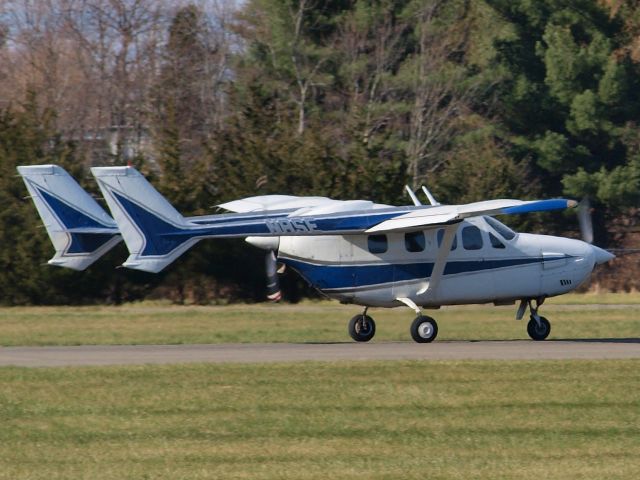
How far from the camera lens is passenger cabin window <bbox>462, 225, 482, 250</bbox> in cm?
2178

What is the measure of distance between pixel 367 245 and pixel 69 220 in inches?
206

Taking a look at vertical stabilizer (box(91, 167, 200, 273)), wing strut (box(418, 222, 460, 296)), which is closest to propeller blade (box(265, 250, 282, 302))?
vertical stabilizer (box(91, 167, 200, 273))

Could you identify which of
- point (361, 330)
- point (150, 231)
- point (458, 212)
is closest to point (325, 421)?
point (150, 231)

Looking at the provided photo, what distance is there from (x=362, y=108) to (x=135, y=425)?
38.1 m

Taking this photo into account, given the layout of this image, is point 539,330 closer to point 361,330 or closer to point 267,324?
point 361,330

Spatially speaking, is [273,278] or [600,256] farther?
[600,256]

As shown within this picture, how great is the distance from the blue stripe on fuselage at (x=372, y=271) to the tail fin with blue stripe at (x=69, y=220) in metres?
3.54

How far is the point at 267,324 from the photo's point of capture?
85.5 feet

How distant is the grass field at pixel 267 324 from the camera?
2309 centimetres

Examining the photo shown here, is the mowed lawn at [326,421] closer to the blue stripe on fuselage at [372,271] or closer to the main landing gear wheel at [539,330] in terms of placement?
the blue stripe on fuselage at [372,271]

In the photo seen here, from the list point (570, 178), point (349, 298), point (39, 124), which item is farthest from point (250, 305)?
point (570, 178)

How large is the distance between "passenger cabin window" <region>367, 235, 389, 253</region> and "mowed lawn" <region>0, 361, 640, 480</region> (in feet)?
14.2

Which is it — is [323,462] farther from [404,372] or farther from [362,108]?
[362,108]

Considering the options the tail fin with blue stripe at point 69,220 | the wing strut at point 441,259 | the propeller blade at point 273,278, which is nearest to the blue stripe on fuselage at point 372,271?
the wing strut at point 441,259
